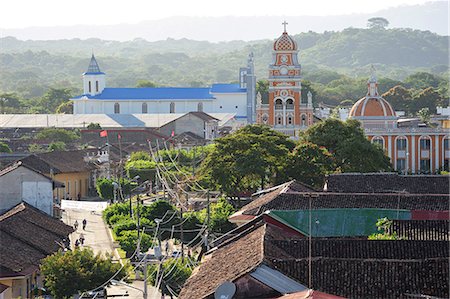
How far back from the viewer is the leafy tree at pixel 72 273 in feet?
85.1

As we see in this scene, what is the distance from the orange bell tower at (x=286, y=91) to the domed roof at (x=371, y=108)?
20.8 ft

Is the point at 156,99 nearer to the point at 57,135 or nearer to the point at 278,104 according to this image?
the point at 57,135

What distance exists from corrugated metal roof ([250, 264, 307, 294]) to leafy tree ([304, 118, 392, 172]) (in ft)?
89.8

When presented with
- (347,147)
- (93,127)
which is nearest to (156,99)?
(93,127)

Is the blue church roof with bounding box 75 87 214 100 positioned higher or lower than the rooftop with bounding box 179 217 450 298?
higher

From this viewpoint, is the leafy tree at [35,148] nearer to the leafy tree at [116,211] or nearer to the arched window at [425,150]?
the arched window at [425,150]

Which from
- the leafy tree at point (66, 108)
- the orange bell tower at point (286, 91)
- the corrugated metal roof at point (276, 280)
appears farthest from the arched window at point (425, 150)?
the leafy tree at point (66, 108)

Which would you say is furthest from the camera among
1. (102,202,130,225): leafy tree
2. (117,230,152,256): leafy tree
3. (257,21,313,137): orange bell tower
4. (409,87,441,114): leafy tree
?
(409,87,441,114): leafy tree

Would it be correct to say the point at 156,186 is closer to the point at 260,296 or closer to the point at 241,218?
the point at 241,218

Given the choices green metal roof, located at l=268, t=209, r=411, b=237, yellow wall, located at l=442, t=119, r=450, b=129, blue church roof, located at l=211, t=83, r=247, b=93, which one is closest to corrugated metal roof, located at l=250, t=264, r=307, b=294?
green metal roof, located at l=268, t=209, r=411, b=237

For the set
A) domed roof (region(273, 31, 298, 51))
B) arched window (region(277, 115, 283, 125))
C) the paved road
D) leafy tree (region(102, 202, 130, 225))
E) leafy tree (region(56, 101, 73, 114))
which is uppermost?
domed roof (region(273, 31, 298, 51))

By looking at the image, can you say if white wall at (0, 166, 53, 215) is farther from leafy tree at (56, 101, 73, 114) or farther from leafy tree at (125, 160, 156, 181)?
leafy tree at (56, 101, 73, 114)

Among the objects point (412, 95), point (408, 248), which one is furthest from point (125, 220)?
point (412, 95)

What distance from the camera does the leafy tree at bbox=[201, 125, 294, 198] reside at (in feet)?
145
